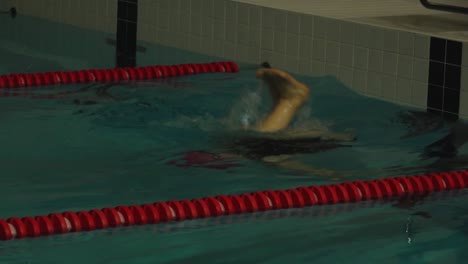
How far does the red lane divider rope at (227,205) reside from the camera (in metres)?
3.76

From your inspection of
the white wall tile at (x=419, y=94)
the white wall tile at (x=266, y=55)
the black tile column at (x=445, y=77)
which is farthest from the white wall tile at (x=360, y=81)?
the white wall tile at (x=266, y=55)

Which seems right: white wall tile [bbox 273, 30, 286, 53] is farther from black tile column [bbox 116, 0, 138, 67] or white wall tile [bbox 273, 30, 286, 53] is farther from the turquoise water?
black tile column [bbox 116, 0, 138, 67]

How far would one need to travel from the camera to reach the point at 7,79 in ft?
21.1

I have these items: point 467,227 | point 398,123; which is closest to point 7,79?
point 398,123

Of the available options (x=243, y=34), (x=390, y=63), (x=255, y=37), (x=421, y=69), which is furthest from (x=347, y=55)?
(x=243, y=34)

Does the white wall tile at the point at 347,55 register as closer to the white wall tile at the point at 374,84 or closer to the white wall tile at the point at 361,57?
the white wall tile at the point at 361,57

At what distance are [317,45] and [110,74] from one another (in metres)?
1.30

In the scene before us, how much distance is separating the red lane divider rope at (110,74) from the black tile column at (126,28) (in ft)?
3.40

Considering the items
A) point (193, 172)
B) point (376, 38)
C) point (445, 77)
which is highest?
point (376, 38)

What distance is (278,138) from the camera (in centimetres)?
532

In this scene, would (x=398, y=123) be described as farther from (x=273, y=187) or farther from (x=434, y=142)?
(x=273, y=187)

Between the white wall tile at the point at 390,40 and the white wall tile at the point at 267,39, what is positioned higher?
the white wall tile at the point at 390,40

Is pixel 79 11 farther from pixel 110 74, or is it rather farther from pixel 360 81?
pixel 360 81

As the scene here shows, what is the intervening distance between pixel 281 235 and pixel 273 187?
27.0 inches
